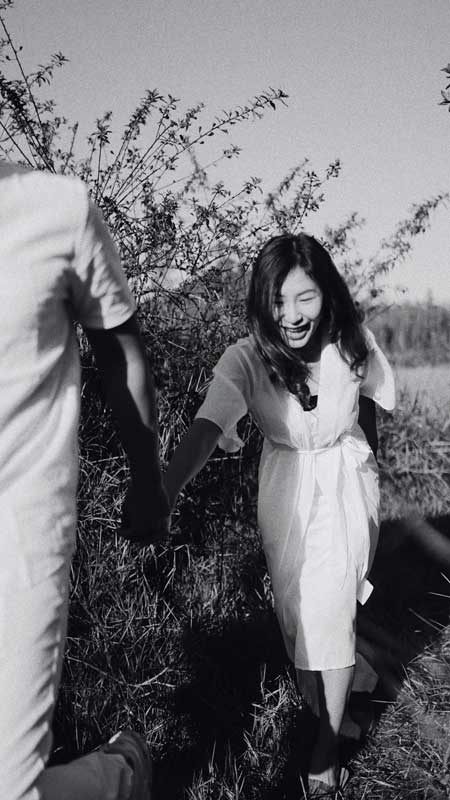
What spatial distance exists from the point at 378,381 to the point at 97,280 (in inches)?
69.2

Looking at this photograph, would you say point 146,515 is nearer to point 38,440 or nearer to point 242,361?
point 38,440

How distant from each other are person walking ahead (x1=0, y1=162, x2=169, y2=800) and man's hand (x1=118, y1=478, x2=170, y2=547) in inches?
15.2

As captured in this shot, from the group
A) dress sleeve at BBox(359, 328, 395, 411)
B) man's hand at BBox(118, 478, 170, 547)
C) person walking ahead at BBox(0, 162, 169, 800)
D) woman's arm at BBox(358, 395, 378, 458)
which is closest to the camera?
person walking ahead at BBox(0, 162, 169, 800)

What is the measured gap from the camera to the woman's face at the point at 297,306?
3.10m

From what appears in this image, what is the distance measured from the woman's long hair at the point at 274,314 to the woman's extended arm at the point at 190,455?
34cm

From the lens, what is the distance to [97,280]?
1.81 m

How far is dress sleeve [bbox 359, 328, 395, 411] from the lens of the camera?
3340 millimetres

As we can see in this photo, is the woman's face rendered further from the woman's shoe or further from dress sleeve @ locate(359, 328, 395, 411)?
the woman's shoe

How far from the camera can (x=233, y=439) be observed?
3033 millimetres

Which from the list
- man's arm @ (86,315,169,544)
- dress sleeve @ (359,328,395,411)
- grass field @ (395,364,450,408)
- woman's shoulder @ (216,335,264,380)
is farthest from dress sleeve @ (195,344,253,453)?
grass field @ (395,364,450,408)

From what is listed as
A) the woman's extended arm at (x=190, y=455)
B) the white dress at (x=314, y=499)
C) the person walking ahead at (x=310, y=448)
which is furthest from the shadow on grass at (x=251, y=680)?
the woman's extended arm at (x=190, y=455)

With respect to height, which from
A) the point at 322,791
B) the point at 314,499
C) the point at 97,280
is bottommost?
the point at 322,791

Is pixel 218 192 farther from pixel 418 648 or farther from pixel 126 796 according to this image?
pixel 126 796

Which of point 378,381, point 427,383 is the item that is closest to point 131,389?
point 378,381
